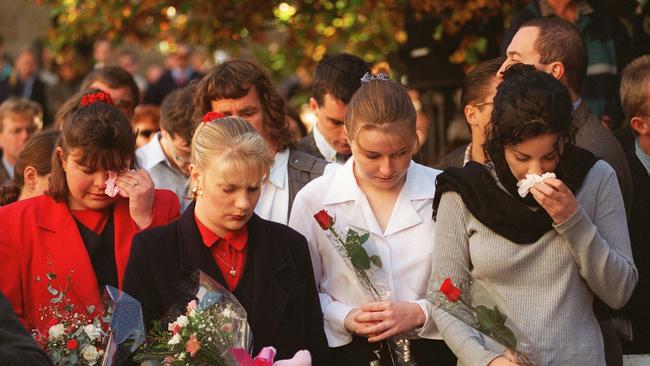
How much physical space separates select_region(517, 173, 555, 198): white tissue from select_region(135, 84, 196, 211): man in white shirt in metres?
2.77

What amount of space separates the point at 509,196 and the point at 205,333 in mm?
1377

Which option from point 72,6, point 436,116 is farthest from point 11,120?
point 436,116

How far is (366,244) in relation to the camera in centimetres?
543

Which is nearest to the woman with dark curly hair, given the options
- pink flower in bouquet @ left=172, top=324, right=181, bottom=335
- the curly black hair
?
the curly black hair

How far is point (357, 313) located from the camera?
5.39 m

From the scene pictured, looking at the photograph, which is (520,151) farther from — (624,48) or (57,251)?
(624,48)

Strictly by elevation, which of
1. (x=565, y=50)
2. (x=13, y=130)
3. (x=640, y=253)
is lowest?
(x=13, y=130)

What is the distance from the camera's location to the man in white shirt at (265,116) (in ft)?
21.0

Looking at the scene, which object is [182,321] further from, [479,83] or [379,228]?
[479,83]

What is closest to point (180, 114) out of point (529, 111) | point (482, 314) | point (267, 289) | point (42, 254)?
point (42, 254)

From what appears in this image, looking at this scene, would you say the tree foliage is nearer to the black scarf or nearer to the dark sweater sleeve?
the black scarf

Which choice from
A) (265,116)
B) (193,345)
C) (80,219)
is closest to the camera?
(193,345)

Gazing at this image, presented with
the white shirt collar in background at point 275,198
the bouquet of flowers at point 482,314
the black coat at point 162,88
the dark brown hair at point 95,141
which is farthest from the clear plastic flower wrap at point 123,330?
the black coat at point 162,88

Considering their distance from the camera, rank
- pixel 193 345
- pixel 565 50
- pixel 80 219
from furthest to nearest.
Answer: pixel 565 50
pixel 80 219
pixel 193 345
